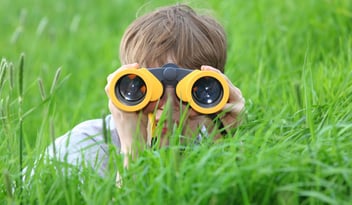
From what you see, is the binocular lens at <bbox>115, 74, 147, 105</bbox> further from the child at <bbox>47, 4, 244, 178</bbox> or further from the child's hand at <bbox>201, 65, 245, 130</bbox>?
the child's hand at <bbox>201, 65, 245, 130</bbox>

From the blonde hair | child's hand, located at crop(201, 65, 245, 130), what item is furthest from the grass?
the blonde hair

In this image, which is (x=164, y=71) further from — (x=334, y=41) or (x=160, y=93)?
(x=334, y=41)

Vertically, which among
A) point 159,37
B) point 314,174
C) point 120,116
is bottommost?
point 314,174

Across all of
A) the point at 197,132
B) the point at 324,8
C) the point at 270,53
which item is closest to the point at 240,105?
the point at 197,132

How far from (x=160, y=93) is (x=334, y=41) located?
7.32ft

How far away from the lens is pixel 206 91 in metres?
2.96

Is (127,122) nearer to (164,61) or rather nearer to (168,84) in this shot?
(168,84)

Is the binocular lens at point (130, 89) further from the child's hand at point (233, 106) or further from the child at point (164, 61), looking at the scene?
the child's hand at point (233, 106)

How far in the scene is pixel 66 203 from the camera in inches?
106

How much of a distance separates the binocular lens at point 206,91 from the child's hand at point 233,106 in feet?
0.17

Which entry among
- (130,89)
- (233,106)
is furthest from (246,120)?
(130,89)

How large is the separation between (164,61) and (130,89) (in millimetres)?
363

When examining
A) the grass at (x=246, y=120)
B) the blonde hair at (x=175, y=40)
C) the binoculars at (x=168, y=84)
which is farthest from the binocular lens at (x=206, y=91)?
the blonde hair at (x=175, y=40)

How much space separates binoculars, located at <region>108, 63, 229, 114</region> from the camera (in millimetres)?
2908
